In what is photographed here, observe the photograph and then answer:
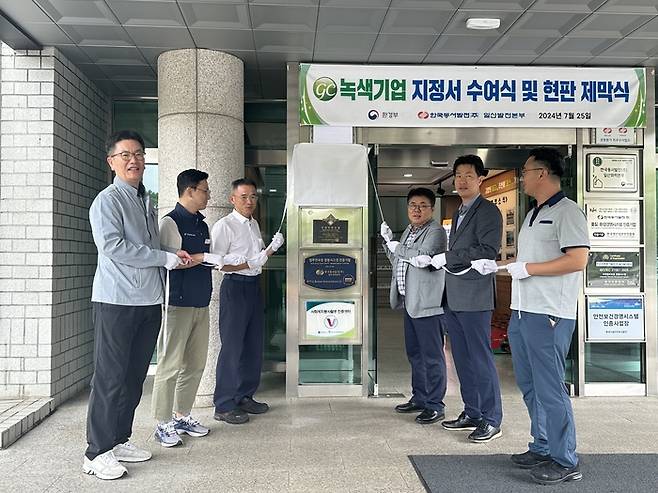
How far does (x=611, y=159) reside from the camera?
5129 mm

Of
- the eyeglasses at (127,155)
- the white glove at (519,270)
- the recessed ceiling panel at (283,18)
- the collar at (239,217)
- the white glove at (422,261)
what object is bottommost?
the white glove at (519,270)

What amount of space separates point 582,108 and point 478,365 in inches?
104

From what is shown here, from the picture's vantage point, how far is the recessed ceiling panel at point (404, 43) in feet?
14.7

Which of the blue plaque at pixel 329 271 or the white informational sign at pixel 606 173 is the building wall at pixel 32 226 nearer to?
the blue plaque at pixel 329 271

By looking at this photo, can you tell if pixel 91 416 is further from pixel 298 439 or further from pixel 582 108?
pixel 582 108

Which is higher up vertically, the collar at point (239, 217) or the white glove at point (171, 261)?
the collar at point (239, 217)

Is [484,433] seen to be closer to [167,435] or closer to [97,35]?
[167,435]

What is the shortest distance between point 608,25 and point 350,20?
6.23ft

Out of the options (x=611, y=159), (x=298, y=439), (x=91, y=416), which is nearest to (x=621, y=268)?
(x=611, y=159)

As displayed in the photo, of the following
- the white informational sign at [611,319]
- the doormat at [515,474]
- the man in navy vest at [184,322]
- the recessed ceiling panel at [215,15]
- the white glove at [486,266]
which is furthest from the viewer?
the white informational sign at [611,319]

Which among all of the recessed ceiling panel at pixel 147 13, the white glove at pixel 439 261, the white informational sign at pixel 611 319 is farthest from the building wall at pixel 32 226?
the white informational sign at pixel 611 319

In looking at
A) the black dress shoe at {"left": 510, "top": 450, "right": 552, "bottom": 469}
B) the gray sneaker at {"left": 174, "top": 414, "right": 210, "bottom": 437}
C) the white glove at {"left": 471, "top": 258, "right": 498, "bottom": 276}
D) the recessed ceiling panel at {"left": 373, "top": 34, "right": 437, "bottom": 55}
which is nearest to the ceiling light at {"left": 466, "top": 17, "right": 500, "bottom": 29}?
the recessed ceiling panel at {"left": 373, "top": 34, "right": 437, "bottom": 55}

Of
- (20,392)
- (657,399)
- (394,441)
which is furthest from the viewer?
(657,399)

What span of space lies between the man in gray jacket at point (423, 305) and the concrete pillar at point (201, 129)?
58.9 inches
